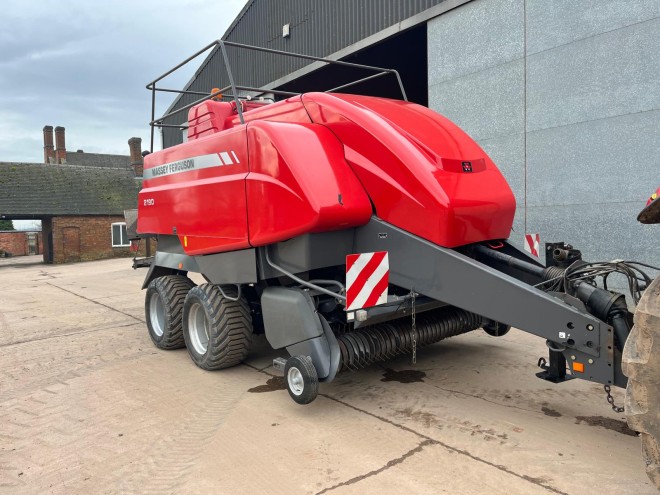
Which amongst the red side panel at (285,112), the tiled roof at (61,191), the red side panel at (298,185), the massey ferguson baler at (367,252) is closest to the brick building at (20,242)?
the tiled roof at (61,191)

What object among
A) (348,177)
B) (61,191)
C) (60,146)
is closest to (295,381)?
(348,177)

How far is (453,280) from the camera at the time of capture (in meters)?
3.46

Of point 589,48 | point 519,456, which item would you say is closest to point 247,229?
point 519,456

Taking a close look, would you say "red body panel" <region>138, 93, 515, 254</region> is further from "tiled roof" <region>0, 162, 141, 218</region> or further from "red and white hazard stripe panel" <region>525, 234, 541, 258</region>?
"tiled roof" <region>0, 162, 141, 218</region>

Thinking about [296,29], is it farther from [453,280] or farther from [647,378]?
[647,378]

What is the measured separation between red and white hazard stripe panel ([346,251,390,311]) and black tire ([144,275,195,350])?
2743mm

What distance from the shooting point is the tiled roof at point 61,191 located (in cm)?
2511

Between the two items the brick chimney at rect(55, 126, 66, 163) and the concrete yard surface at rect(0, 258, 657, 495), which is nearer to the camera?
the concrete yard surface at rect(0, 258, 657, 495)

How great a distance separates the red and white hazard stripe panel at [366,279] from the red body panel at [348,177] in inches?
15.2

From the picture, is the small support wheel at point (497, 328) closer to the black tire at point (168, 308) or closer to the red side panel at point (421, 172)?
the red side panel at point (421, 172)

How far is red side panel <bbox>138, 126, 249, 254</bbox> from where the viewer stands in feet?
13.8

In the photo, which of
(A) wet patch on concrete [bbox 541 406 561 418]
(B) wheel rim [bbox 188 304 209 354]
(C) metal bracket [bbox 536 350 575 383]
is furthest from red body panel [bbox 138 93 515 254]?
(A) wet patch on concrete [bbox 541 406 561 418]

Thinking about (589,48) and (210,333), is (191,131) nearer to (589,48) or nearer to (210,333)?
(210,333)

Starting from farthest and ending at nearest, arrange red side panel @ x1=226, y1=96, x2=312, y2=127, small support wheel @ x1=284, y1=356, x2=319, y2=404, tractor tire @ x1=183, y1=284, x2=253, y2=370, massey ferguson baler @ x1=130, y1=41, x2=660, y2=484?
tractor tire @ x1=183, y1=284, x2=253, y2=370
red side panel @ x1=226, y1=96, x2=312, y2=127
small support wheel @ x1=284, y1=356, x2=319, y2=404
massey ferguson baler @ x1=130, y1=41, x2=660, y2=484
